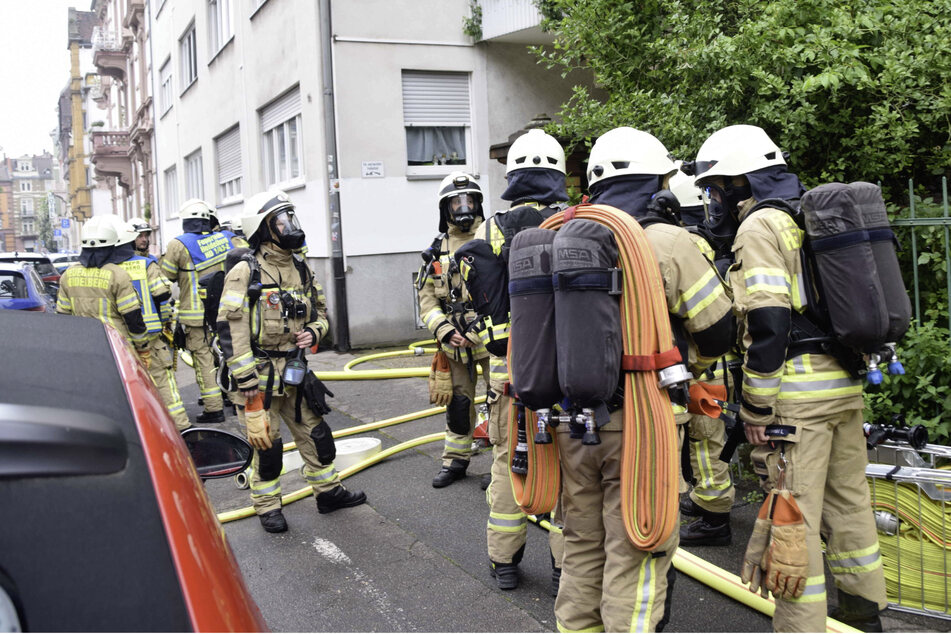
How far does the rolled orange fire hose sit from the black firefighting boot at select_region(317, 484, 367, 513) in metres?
3.13

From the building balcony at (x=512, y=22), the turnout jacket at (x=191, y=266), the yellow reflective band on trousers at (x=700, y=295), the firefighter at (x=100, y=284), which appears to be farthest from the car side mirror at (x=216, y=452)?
the building balcony at (x=512, y=22)

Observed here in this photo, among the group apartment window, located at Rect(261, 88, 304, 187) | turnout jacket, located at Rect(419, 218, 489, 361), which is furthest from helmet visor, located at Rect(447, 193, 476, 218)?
apartment window, located at Rect(261, 88, 304, 187)

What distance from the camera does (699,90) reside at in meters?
5.62

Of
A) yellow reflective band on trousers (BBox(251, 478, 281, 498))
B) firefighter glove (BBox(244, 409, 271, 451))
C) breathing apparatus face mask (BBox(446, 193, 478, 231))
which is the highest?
breathing apparatus face mask (BBox(446, 193, 478, 231))

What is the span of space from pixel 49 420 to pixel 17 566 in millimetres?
208

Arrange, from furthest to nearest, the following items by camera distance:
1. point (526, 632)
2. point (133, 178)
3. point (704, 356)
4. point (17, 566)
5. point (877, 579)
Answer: point (133, 178) → point (526, 632) → point (877, 579) → point (704, 356) → point (17, 566)

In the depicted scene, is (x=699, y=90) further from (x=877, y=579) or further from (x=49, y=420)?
(x=49, y=420)

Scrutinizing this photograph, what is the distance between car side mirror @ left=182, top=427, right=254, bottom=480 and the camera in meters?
2.31

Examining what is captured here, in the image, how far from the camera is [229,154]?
1809 cm

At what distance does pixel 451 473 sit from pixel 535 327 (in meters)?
3.21

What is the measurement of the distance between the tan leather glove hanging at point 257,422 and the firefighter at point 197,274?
3958 mm

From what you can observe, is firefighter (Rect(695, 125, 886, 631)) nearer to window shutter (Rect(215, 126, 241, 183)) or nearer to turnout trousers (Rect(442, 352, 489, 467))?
turnout trousers (Rect(442, 352, 489, 467))

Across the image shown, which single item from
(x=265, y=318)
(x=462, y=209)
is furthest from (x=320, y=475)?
(x=462, y=209)

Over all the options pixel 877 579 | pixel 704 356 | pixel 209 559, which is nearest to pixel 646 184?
pixel 704 356
